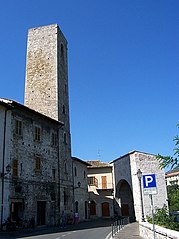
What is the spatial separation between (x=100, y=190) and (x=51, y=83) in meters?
19.1

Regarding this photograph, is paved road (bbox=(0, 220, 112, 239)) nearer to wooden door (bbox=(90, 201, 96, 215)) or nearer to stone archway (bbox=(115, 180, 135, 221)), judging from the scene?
stone archway (bbox=(115, 180, 135, 221))

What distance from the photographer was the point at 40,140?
27312 mm

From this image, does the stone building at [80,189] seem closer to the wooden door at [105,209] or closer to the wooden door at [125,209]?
the wooden door at [105,209]

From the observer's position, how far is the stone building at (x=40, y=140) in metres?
23.0

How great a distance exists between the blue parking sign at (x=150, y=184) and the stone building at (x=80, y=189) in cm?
2580

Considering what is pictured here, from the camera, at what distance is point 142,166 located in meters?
33.8

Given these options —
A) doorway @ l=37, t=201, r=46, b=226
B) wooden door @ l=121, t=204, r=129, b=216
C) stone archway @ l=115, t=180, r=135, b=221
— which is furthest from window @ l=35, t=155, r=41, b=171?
wooden door @ l=121, t=204, r=129, b=216

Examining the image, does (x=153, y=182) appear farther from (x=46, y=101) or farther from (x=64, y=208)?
(x=46, y=101)

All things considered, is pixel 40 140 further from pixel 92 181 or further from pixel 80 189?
pixel 92 181

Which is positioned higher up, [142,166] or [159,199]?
[142,166]

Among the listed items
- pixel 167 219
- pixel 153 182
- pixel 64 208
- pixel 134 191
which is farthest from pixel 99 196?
pixel 153 182

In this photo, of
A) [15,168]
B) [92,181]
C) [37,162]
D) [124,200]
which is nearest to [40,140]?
[37,162]

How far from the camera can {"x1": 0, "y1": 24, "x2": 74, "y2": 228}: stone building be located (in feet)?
75.4

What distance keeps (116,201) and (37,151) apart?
65.4 feet
